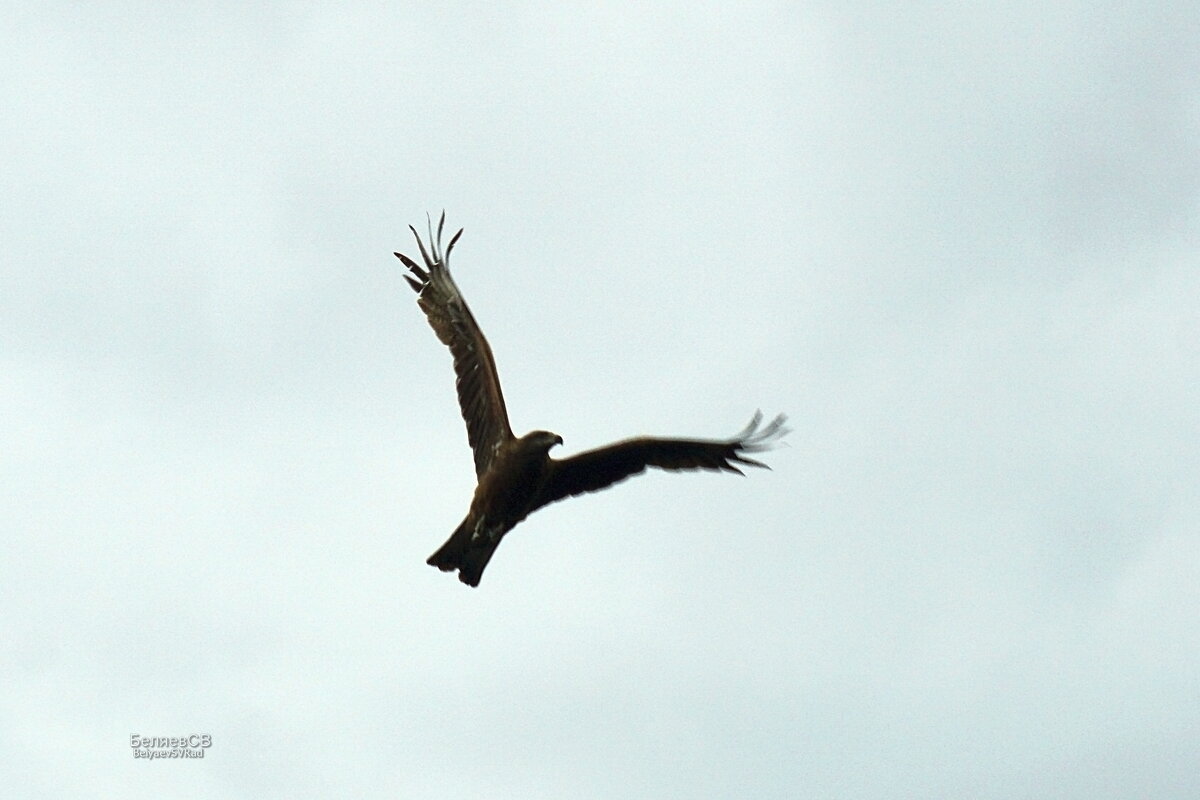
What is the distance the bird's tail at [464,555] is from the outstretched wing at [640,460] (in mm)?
709

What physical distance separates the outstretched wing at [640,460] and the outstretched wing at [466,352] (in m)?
0.70

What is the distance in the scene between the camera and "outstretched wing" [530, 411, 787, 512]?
16312mm

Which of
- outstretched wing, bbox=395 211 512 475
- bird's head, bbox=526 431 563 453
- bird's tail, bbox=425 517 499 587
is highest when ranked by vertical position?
outstretched wing, bbox=395 211 512 475

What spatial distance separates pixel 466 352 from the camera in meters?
17.5

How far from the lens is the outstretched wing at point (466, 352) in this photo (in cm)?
1686

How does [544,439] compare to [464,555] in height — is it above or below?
above

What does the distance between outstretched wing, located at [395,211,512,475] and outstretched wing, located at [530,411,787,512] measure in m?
0.70

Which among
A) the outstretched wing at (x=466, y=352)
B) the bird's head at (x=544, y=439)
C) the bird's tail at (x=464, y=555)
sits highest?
the outstretched wing at (x=466, y=352)

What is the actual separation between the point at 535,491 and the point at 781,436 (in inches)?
99.8

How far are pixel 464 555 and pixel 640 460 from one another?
6.64ft

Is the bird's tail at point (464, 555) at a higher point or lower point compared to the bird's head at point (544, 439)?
lower

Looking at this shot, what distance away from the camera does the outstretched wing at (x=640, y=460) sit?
53.5ft

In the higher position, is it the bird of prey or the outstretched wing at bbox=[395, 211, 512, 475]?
the outstretched wing at bbox=[395, 211, 512, 475]

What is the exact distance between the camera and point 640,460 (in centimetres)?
1659
